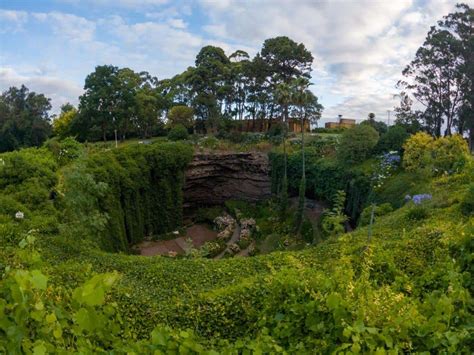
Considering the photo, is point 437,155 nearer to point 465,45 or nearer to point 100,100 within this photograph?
point 465,45

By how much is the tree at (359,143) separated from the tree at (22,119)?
85.4 feet

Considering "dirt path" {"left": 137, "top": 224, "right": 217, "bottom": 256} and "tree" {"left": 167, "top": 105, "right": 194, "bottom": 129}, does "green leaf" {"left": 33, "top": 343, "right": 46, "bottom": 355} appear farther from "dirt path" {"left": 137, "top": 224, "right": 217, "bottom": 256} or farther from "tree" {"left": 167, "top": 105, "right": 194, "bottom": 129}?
"tree" {"left": 167, "top": 105, "right": 194, "bottom": 129}

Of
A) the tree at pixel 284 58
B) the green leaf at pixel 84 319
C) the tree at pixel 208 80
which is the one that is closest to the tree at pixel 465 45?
the tree at pixel 284 58

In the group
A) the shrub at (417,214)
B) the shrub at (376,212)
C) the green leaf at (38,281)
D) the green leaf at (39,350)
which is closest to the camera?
the green leaf at (39,350)

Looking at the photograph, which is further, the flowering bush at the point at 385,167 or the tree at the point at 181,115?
the tree at the point at 181,115

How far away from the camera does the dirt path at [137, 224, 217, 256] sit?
21.3 meters

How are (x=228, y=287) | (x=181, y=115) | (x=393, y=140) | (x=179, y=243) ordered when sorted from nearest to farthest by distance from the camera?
(x=228, y=287) → (x=393, y=140) → (x=179, y=243) → (x=181, y=115)

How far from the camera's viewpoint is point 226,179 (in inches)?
1112

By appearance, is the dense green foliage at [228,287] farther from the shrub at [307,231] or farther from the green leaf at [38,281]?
the shrub at [307,231]

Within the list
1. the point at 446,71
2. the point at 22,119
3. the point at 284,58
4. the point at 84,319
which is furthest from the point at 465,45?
the point at 22,119

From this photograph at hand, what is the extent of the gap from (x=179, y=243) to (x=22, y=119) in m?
20.5

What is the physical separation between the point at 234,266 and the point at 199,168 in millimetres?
17454

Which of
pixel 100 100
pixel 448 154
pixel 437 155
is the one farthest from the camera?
pixel 100 100

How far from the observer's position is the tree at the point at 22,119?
34625 mm
